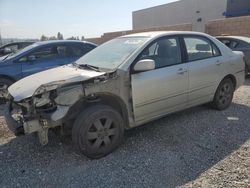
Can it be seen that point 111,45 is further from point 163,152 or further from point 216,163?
point 216,163

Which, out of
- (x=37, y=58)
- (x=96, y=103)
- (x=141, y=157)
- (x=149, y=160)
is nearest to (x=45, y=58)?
(x=37, y=58)

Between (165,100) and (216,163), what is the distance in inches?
49.2

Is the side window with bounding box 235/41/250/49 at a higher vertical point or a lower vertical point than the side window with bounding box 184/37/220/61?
lower

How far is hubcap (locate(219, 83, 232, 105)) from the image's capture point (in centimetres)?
510

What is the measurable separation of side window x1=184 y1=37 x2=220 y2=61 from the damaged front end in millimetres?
2250

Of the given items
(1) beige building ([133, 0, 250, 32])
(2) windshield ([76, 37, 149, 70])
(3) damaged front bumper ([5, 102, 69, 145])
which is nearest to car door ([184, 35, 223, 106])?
(2) windshield ([76, 37, 149, 70])

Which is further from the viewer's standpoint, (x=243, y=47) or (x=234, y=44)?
(x=234, y=44)

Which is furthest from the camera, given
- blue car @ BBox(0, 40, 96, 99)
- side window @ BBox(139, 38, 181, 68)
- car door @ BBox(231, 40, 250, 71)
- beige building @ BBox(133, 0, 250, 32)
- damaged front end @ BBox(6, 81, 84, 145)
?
beige building @ BBox(133, 0, 250, 32)

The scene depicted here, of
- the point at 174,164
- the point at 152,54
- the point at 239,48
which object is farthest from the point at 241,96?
the point at 174,164

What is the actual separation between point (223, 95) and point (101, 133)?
3.03 metres

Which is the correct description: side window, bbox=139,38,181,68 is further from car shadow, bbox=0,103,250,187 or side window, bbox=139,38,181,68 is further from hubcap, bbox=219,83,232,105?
hubcap, bbox=219,83,232,105

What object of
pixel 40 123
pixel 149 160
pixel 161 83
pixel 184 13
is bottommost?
pixel 149 160

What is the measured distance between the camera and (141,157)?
342 centimetres

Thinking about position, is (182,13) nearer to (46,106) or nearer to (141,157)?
(141,157)
